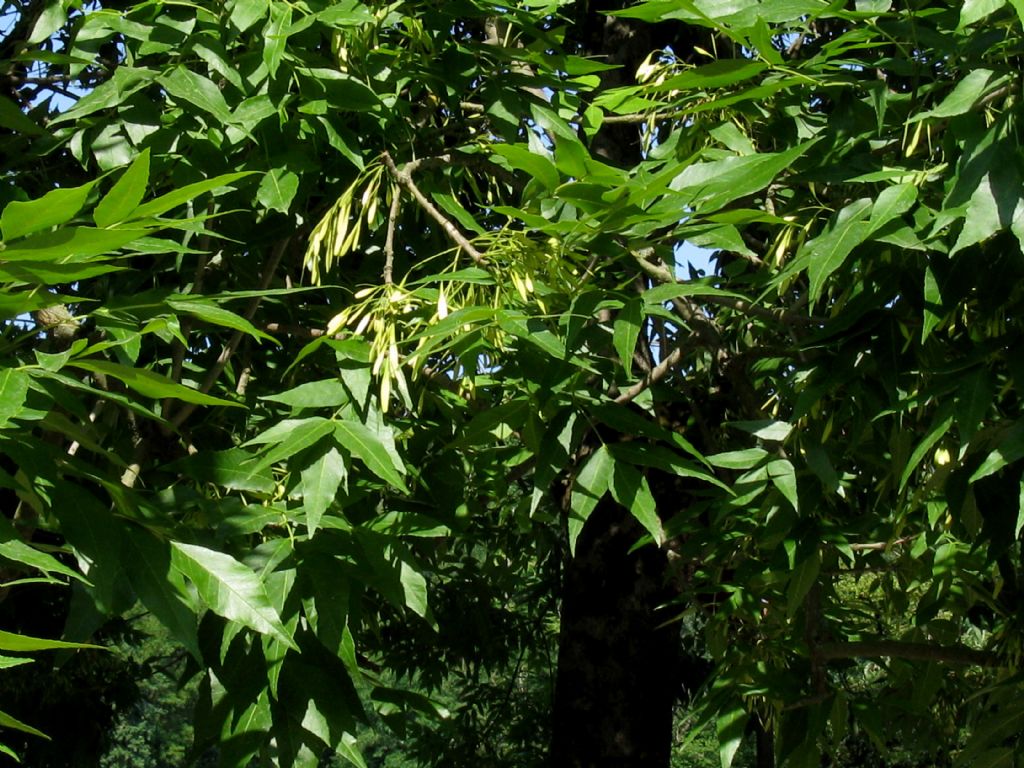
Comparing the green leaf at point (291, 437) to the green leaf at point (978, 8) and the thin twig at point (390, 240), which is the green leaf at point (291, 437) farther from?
the green leaf at point (978, 8)

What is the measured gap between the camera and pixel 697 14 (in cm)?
132

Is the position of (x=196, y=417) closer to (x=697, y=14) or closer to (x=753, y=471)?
(x=753, y=471)

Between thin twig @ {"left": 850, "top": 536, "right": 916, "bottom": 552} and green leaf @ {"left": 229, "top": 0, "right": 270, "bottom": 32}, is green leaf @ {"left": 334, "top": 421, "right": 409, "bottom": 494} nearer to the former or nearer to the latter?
green leaf @ {"left": 229, "top": 0, "right": 270, "bottom": 32}

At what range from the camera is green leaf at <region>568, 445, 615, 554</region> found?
5.12 ft

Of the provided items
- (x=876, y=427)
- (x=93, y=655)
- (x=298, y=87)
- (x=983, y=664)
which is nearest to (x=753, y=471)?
(x=876, y=427)

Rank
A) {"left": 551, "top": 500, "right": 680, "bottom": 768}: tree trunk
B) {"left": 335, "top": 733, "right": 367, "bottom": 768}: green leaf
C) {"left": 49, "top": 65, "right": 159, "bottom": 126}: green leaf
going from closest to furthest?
{"left": 335, "top": 733, "right": 367, "bottom": 768}: green leaf
{"left": 49, "top": 65, "right": 159, "bottom": 126}: green leaf
{"left": 551, "top": 500, "right": 680, "bottom": 768}: tree trunk

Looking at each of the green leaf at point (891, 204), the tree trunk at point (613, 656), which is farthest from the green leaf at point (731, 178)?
the tree trunk at point (613, 656)

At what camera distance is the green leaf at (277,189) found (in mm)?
1771

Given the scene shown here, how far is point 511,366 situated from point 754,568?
61 cm

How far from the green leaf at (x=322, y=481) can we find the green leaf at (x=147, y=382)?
236 mm

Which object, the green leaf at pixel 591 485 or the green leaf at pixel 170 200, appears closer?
the green leaf at pixel 170 200

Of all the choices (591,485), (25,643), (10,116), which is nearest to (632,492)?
(591,485)

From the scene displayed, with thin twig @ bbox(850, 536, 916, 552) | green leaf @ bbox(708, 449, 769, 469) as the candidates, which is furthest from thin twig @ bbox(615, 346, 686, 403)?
thin twig @ bbox(850, 536, 916, 552)

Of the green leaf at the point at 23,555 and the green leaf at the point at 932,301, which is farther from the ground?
the green leaf at the point at 23,555
